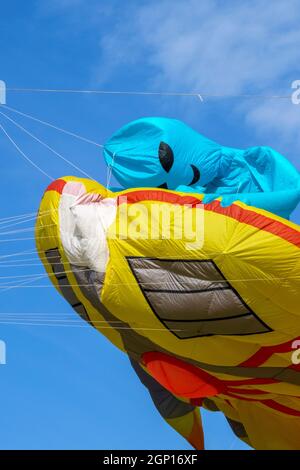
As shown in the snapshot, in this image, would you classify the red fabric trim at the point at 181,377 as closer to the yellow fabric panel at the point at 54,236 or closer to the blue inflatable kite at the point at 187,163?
the yellow fabric panel at the point at 54,236

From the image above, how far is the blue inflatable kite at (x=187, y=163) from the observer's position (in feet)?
30.1

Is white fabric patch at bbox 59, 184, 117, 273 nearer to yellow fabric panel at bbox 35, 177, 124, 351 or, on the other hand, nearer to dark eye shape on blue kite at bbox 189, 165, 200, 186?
yellow fabric panel at bbox 35, 177, 124, 351

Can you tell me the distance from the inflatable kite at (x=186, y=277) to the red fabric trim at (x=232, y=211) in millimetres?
12

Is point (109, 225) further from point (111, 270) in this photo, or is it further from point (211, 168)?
point (211, 168)

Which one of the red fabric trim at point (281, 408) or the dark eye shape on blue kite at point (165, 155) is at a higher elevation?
the dark eye shape on blue kite at point (165, 155)

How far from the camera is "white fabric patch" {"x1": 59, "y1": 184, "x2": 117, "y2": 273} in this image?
8.61 meters

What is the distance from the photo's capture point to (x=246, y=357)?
351 inches

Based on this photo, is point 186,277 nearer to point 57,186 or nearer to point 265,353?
point 265,353

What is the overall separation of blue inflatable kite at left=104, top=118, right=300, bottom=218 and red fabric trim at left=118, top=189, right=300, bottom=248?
56 centimetres

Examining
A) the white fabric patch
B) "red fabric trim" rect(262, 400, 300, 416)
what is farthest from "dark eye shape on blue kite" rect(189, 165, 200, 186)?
"red fabric trim" rect(262, 400, 300, 416)

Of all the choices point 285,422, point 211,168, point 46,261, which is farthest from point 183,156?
point 285,422

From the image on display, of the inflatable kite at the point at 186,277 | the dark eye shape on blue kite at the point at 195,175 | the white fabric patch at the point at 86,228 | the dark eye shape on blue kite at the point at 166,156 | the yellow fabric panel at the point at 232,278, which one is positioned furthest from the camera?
the dark eye shape on blue kite at the point at 195,175

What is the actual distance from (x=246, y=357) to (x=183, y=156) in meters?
2.29

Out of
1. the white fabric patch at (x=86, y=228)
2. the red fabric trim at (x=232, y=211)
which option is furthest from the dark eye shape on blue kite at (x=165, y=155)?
the white fabric patch at (x=86, y=228)
